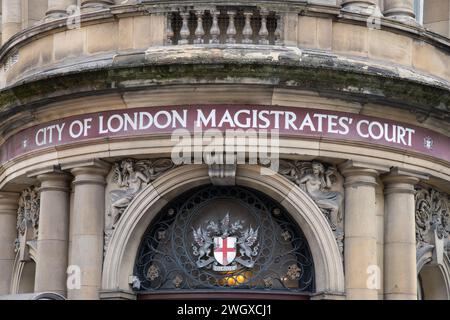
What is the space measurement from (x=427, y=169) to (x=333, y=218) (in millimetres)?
1918

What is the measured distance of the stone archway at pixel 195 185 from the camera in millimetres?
26219

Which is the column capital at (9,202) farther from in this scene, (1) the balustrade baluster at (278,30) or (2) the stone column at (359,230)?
(2) the stone column at (359,230)

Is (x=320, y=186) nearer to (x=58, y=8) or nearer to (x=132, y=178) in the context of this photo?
(x=132, y=178)

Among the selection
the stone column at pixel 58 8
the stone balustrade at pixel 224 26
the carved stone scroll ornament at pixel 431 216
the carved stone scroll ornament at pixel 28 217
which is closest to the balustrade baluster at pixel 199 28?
the stone balustrade at pixel 224 26

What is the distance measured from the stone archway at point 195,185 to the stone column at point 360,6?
10.6 feet

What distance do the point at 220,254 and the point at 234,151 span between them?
5.66 ft

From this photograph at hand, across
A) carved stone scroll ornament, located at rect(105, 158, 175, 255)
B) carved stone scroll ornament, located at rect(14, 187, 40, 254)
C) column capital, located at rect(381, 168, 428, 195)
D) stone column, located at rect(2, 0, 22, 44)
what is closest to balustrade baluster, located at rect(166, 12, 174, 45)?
carved stone scroll ornament, located at rect(105, 158, 175, 255)

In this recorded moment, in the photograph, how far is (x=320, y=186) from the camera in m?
26.3

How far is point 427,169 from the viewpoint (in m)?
27.0

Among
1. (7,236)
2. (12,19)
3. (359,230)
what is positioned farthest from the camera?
(12,19)

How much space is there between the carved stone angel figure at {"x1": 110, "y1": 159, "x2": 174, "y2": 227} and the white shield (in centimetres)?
146

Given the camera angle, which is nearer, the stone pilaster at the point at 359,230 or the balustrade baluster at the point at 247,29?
the stone pilaster at the point at 359,230

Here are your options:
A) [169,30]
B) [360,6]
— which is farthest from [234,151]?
[360,6]

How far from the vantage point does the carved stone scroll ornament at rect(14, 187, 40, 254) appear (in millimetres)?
Answer: 28000
